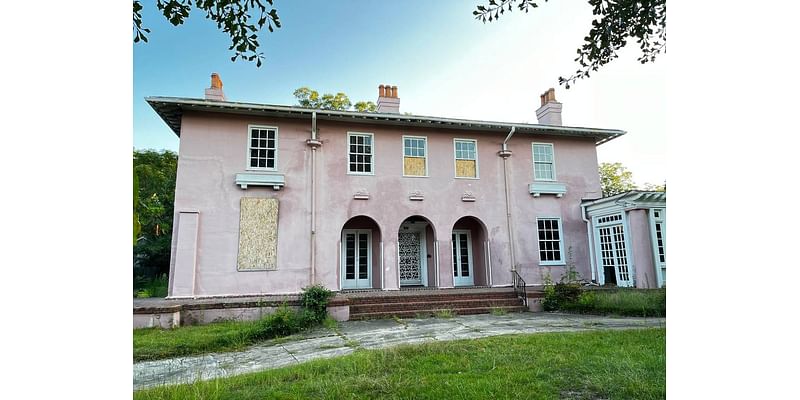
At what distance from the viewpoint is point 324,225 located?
11.9 meters

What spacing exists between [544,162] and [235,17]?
39.9 ft

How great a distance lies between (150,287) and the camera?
1496cm

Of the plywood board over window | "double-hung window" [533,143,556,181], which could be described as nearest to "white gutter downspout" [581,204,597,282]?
"double-hung window" [533,143,556,181]

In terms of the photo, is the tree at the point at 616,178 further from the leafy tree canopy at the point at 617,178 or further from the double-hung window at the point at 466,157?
the double-hung window at the point at 466,157

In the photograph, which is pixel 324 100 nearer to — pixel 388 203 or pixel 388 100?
pixel 388 100

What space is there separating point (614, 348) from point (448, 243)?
779 cm

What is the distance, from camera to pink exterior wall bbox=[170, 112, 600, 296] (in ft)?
36.6

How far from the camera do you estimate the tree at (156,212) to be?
16.7 meters

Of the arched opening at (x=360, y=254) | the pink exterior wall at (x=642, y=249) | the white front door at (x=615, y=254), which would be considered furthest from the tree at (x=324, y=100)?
the pink exterior wall at (x=642, y=249)

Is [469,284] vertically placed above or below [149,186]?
below

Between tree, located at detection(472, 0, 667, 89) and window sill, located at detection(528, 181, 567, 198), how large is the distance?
31.1 feet

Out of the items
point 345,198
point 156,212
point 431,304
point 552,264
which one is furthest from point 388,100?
point 156,212
